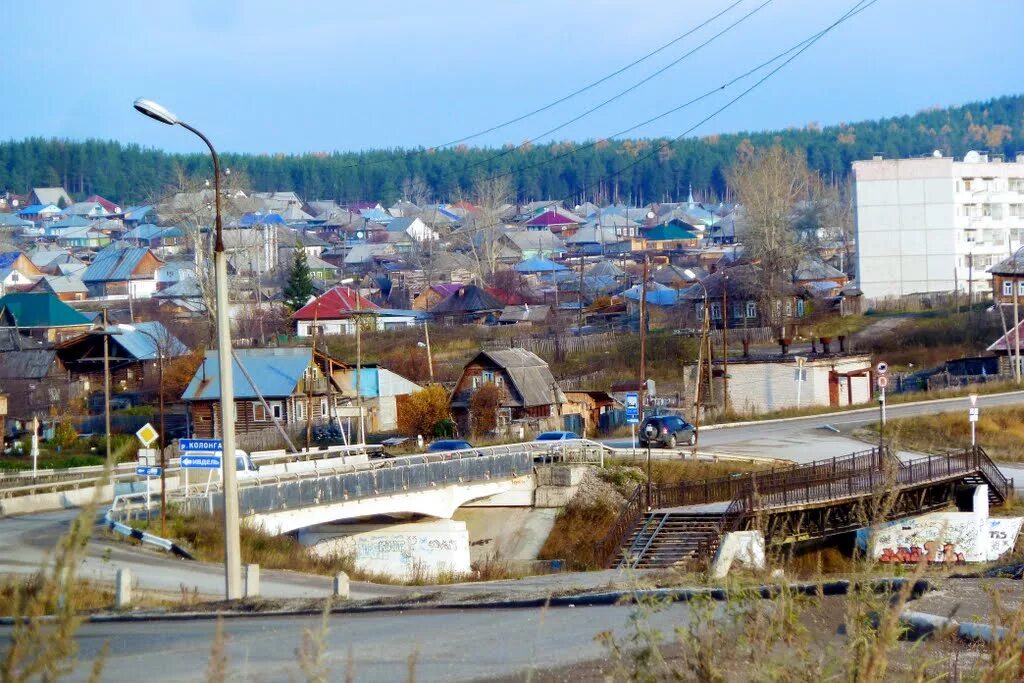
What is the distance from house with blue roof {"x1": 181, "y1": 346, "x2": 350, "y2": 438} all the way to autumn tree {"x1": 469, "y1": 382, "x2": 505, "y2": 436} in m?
5.73

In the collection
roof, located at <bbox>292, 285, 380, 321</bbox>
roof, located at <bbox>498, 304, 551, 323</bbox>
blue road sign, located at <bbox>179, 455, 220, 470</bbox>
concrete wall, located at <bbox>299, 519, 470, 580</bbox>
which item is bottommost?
concrete wall, located at <bbox>299, 519, 470, 580</bbox>

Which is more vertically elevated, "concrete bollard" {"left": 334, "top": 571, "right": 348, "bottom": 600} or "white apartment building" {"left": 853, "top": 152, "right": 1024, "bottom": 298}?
"white apartment building" {"left": 853, "top": 152, "right": 1024, "bottom": 298}

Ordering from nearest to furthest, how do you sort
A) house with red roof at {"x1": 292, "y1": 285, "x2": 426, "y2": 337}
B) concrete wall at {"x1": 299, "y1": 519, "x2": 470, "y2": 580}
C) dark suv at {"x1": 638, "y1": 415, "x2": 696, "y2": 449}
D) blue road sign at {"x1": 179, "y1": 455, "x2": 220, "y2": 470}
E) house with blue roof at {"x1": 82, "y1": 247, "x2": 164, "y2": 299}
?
blue road sign at {"x1": 179, "y1": 455, "x2": 220, "y2": 470}, concrete wall at {"x1": 299, "y1": 519, "x2": 470, "y2": 580}, dark suv at {"x1": 638, "y1": 415, "x2": 696, "y2": 449}, house with red roof at {"x1": 292, "y1": 285, "x2": 426, "y2": 337}, house with blue roof at {"x1": 82, "y1": 247, "x2": 164, "y2": 299}

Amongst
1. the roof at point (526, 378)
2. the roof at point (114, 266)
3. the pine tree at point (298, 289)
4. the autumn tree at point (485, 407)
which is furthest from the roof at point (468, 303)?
the roof at point (114, 266)

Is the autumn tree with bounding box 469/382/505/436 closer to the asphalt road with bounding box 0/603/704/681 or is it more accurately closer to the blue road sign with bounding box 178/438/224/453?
the blue road sign with bounding box 178/438/224/453

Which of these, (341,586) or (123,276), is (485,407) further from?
(123,276)

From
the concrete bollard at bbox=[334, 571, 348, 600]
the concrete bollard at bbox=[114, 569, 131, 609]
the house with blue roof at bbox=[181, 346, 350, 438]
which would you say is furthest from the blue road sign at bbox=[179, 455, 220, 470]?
the house with blue roof at bbox=[181, 346, 350, 438]

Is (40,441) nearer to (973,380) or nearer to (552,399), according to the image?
(552,399)

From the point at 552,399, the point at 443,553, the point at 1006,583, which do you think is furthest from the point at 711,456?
the point at 1006,583

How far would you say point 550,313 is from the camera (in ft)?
314

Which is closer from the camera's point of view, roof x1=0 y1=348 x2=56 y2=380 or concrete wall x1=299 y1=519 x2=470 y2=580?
concrete wall x1=299 y1=519 x2=470 y2=580

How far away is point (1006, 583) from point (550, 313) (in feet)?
268

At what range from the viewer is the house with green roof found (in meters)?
82.8

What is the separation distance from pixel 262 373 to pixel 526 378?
11.2m
